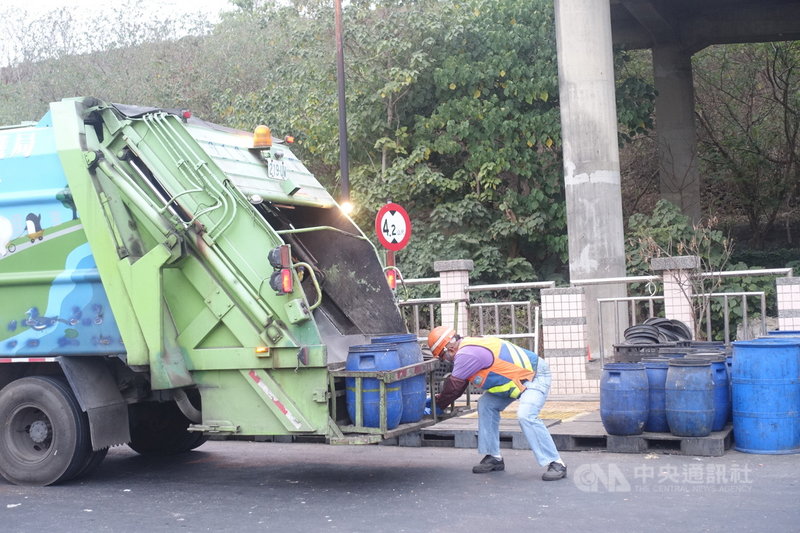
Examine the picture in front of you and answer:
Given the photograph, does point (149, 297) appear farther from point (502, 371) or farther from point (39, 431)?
point (502, 371)

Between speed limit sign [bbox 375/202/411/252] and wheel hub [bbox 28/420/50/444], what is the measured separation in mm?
5144

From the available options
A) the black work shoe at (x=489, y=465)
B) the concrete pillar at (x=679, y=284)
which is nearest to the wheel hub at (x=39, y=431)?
the black work shoe at (x=489, y=465)

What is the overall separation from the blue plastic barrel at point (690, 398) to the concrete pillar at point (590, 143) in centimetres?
726

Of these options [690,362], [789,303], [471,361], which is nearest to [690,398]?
[690,362]

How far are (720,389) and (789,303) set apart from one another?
11.0ft

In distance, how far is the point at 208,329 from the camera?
6832 millimetres

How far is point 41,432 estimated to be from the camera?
722 centimetres

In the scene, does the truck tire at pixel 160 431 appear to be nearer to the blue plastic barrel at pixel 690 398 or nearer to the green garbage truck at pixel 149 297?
the green garbage truck at pixel 149 297

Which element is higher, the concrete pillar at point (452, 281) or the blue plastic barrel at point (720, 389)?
the concrete pillar at point (452, 281)

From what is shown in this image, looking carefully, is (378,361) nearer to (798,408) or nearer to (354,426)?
(354,426)

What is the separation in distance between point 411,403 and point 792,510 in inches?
104

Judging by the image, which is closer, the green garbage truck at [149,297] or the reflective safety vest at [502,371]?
the green garbage truck at [149,297]

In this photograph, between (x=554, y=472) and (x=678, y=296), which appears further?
(x=678, y=296)

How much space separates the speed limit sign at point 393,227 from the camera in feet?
37.5
